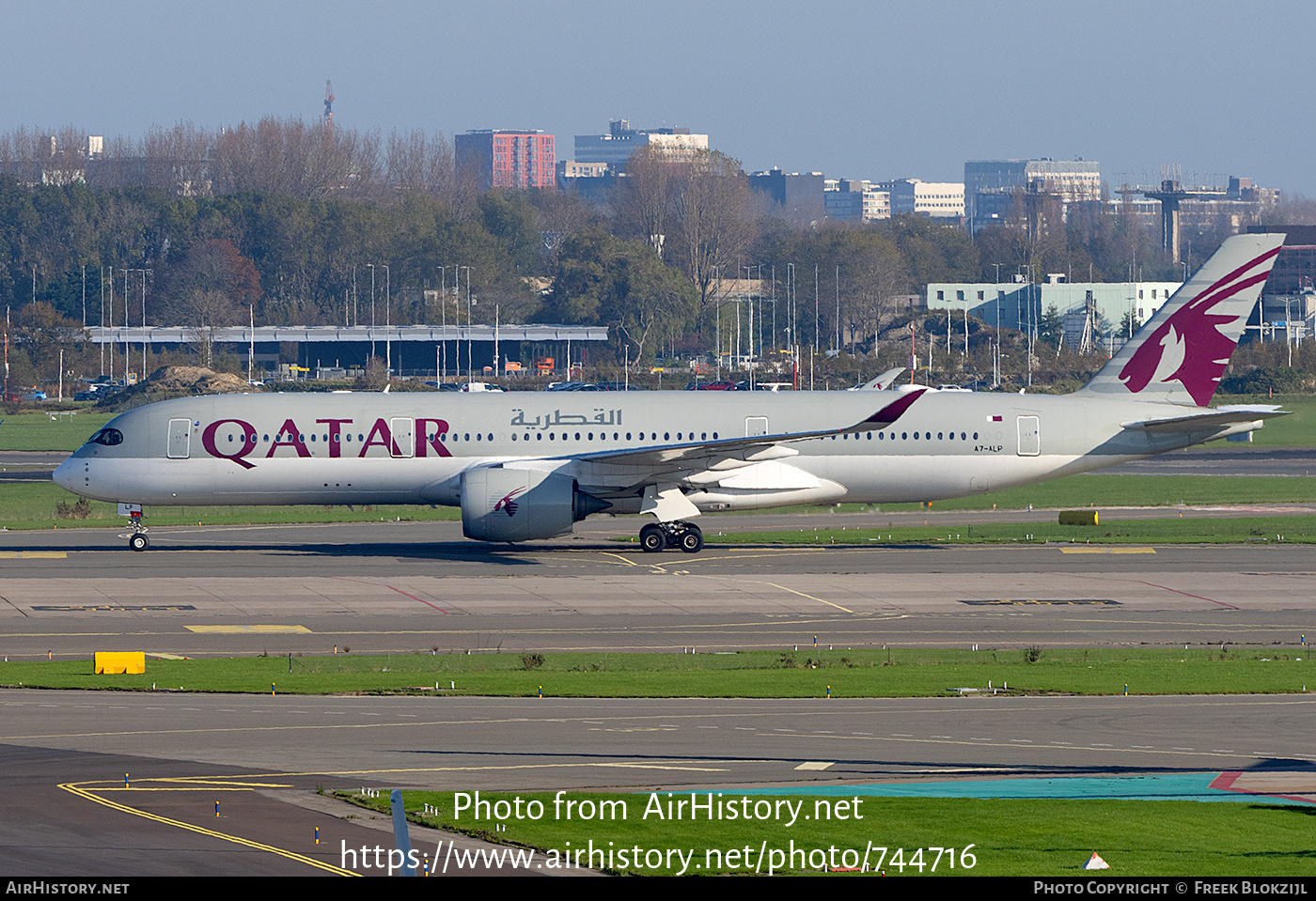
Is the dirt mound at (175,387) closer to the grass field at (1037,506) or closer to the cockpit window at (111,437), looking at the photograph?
the grass field at (1037,506)

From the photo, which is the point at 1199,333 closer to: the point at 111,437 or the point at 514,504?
the point at 514,504

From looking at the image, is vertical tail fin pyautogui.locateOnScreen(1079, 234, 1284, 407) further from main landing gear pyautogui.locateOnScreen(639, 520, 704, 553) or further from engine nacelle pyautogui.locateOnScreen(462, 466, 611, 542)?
engine nacelle pyautogui.locateOnScreen(462, 466, 611, 542)

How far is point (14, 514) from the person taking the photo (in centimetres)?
6144

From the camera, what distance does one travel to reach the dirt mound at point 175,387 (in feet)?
422

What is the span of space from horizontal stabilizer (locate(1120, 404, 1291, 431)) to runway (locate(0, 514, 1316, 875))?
4.06 m

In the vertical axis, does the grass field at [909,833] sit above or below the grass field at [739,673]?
above

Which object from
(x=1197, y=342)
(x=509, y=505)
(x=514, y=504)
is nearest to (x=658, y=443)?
(x=514, y=504)

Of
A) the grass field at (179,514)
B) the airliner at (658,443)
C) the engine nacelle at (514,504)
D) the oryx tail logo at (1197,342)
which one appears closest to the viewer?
the engine nacelle at (514,504)

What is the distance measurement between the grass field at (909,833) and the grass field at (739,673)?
8.48 m

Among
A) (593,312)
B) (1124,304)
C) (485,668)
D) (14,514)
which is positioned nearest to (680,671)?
(485,668)

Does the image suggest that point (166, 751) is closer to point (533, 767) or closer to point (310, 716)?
point (310, 716)

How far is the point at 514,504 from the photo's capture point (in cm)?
4525

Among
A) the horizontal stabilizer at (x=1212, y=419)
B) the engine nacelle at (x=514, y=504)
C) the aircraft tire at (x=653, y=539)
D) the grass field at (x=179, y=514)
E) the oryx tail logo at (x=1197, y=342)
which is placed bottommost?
the grass field at (x=179, y=514)

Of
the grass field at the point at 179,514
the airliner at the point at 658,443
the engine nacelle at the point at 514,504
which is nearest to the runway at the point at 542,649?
the engine nacelle at the point at 514,504
